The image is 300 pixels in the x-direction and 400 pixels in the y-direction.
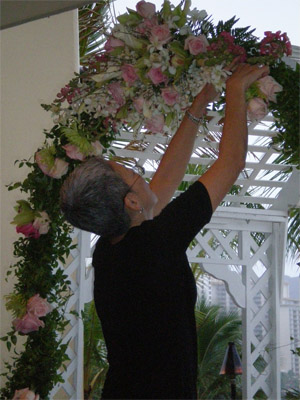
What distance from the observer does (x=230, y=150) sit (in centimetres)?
177

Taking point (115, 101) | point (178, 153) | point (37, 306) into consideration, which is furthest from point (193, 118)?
point (37, 306)

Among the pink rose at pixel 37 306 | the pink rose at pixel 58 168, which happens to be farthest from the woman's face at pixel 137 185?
the pink rose at pixel 37 306

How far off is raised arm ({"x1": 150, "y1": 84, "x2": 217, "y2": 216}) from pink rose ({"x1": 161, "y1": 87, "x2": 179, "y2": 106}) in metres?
0.20

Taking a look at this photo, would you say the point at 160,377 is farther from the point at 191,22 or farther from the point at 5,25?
the point at 5,25

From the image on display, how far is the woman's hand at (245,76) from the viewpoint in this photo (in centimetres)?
191

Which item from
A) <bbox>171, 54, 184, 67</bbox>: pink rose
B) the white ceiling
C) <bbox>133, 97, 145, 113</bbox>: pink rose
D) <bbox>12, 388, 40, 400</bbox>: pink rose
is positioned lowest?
<bbox>12, 388, 40, 400</bbox>: pink rose

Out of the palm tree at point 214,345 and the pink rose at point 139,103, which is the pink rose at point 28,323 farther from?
the palm tree at point 214,345

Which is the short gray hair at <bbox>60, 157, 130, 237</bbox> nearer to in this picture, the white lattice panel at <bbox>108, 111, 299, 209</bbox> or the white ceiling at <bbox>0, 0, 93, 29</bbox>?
the white ceiling at <bbox>0, 0, 93, 29</bbox>

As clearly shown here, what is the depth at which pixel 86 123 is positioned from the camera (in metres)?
2.88

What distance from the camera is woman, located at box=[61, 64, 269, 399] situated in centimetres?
167

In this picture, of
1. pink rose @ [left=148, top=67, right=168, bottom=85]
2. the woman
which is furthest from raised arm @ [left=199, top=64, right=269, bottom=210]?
pink rose @ [left=148, top=67, right=168, bottom=85]

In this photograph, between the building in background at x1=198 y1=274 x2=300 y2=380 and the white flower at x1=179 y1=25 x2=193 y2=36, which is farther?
the building in background at x1=198 y1=274 x2=300 y2=380

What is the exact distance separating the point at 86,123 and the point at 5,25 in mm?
522


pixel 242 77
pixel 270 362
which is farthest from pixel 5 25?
pixel 270 362
